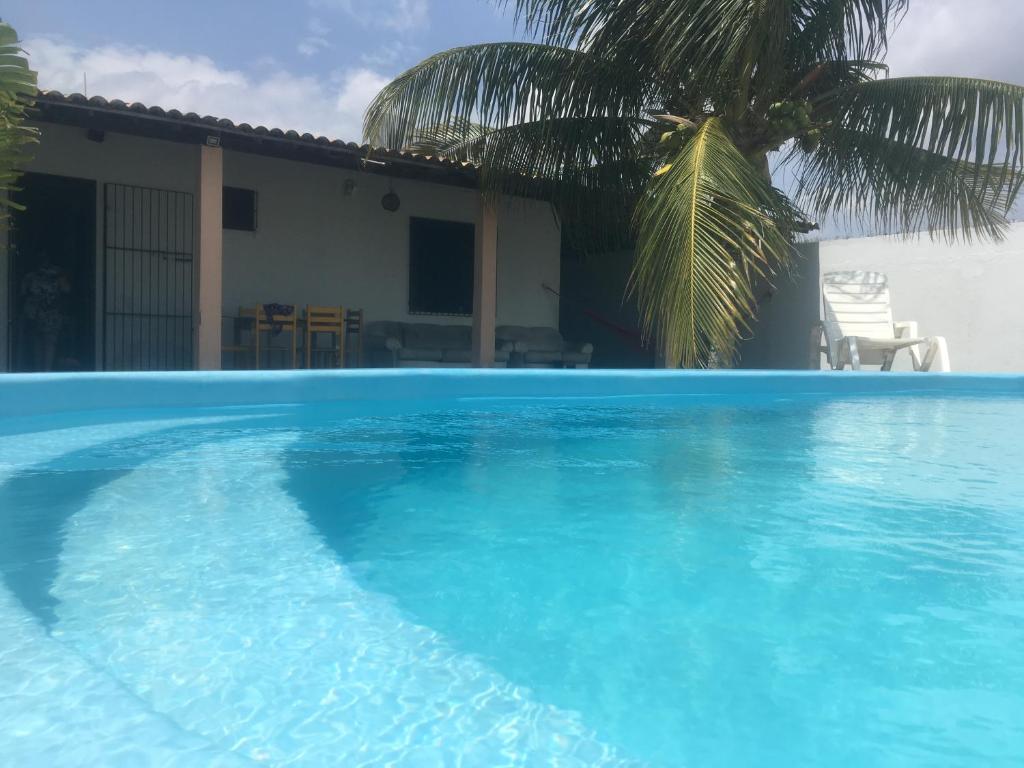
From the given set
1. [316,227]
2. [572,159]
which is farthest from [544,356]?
[316,227]

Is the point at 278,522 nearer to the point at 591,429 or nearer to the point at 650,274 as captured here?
the point at 591,429

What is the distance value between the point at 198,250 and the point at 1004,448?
6846 mm

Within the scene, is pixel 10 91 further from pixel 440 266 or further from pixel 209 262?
pixel 440 266

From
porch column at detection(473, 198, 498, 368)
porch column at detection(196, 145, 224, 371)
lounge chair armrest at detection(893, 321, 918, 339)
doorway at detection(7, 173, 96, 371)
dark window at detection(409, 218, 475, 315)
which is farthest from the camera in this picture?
dark window at detection(409, 218, 475, 315)

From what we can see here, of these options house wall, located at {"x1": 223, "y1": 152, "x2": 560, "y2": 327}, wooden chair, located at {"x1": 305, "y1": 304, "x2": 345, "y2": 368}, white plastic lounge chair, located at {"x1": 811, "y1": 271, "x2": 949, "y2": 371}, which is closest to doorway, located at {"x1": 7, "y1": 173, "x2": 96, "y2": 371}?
house wall, located at {"x1": 223, "y1": 152, "x2": 560, "y2": 327}

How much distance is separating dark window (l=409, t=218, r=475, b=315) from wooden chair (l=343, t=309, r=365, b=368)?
3.36 ft

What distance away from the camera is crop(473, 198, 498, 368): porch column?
9.76 m

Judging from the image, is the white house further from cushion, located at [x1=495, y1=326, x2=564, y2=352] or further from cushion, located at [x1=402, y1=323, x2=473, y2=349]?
cushion, located at [x1=495, y1=326, x2=564, y2=352]

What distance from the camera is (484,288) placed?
9.77 metres

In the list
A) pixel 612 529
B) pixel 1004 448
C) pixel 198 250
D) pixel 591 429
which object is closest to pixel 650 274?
pixel 591 429

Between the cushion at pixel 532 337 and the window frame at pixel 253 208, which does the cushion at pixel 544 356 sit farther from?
the window frame at pixel 253 208

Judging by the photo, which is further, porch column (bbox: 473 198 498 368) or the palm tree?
porch column (bbox: 473 198 498 368)

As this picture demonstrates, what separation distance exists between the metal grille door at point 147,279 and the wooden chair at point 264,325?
765 millimetres

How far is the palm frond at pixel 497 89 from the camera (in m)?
9.21
